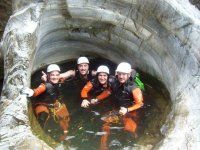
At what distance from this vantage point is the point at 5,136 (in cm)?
746

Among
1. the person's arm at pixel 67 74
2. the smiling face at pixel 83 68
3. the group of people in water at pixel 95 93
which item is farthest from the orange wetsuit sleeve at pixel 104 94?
the person's arm at pixel 67 74

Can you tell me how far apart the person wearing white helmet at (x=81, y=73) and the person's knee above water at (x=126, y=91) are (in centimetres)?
88

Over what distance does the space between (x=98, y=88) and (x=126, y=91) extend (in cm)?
88

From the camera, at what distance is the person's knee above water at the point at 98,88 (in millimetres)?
9977

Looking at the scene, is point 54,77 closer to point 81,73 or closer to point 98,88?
point 81,73

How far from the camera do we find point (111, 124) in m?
9.19

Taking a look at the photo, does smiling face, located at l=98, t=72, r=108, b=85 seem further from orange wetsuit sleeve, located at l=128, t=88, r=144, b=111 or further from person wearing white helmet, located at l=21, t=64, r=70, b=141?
person wearing white helmet, located at l=21, t=64, r=70, b=141

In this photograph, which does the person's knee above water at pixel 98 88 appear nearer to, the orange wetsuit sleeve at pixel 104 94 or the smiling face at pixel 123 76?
the orange wetsuit sleeve at pixel 104 94

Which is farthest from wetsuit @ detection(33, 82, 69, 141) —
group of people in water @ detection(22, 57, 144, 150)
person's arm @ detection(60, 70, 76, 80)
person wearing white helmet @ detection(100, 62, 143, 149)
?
person wearing white helmet @ detection(100, 62, 143, 149)

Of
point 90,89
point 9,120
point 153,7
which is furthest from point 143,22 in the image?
point 9,120

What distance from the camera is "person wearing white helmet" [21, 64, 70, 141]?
9.22 meters

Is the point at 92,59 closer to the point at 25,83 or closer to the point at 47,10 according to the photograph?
the point at 47,10

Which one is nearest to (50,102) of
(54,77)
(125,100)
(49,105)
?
(49,105)

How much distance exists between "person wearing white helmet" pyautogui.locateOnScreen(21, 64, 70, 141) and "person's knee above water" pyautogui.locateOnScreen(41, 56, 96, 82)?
0.35 meters
